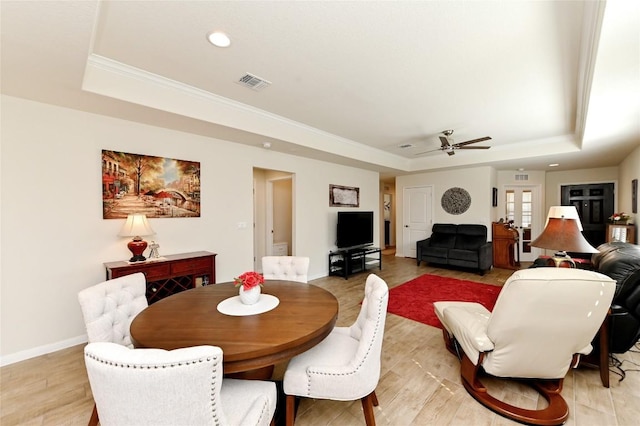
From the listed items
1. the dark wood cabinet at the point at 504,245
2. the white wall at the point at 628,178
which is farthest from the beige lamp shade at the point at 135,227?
the white wall at the point at 628,178

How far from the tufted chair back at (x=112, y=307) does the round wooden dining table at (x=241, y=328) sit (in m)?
0.25

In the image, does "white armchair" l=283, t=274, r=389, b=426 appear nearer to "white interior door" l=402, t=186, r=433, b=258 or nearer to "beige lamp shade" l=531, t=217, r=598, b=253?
"beige lamp shade" l=531, t=217, r=598, b=253

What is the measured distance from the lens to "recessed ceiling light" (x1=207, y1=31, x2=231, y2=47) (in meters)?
1.98

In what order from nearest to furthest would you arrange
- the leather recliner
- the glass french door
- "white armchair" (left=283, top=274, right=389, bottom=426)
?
1. "white armchair" (left=283, top=274, right=389, bottom=426)
2. the leather recliner
3. the glass french door

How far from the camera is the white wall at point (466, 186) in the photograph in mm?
6121

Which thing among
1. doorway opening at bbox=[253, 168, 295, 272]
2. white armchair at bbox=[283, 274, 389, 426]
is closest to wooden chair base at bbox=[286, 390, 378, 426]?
white armchair at bbox=[283, 274, 389, 426]

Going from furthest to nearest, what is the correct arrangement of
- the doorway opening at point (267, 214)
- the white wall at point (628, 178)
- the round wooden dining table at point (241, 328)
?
the doorway opening at point (267, 214) → the white wall at point (628, 178) → the round wooden dining table at point (241, 328)

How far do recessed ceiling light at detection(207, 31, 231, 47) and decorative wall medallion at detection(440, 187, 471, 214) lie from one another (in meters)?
6.09

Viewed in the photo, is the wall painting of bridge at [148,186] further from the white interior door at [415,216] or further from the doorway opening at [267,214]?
the white interior door at [415,216]

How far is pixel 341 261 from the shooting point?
5.70 metres

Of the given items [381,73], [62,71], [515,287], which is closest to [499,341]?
[515,287]

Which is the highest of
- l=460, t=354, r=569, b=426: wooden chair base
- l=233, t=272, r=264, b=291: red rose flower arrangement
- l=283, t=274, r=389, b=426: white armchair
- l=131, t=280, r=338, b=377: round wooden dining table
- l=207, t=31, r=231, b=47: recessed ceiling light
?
l=207, t=31, r=231, b=47: recessed ceiling light

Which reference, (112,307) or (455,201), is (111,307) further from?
(455,201)

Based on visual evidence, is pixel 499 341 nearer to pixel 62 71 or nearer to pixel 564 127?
pixel 62 71
